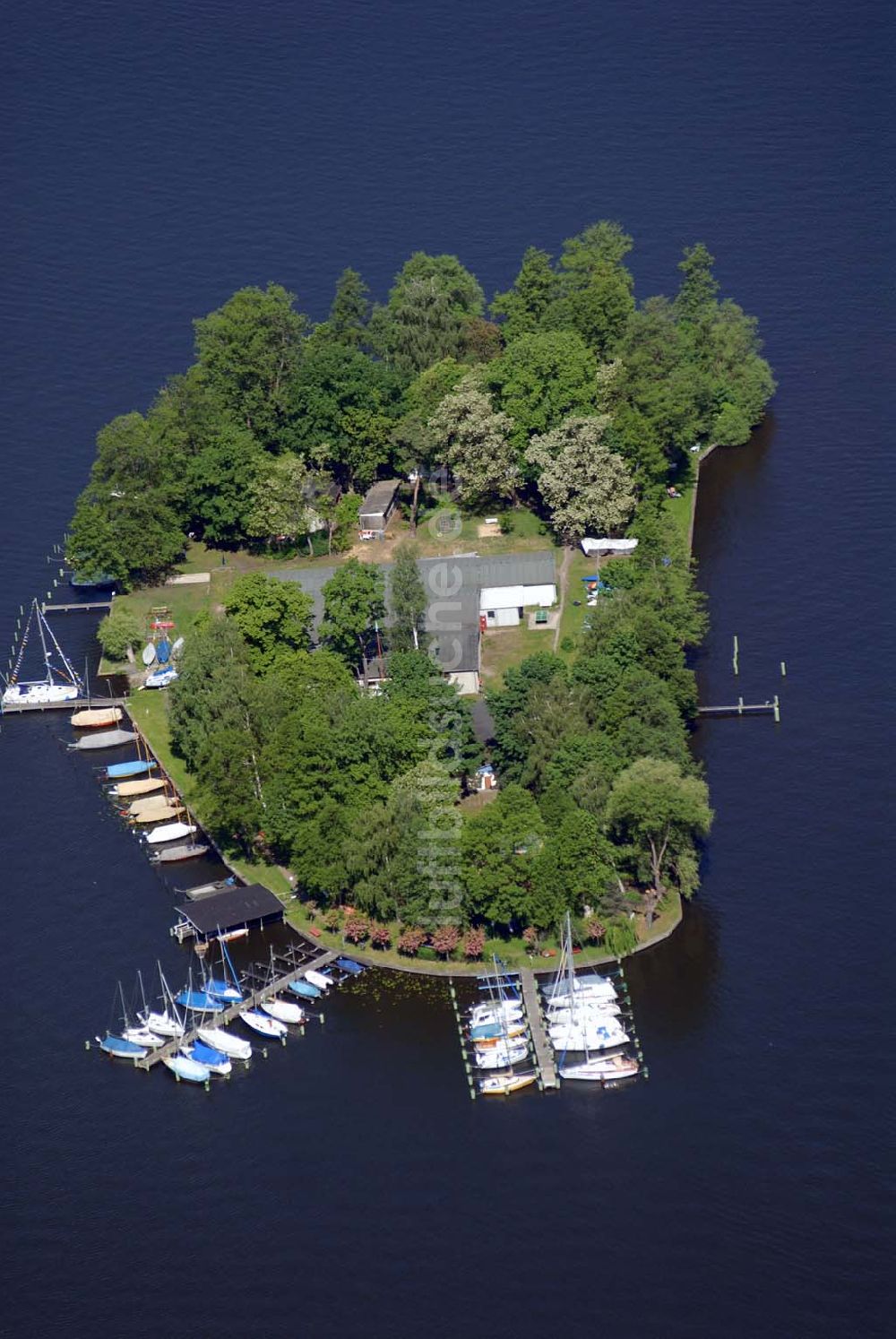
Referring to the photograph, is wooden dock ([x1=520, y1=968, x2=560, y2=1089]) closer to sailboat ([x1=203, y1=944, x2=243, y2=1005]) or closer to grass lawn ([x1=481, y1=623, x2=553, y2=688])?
sailboat ([x1=203, y1=944, x2=243, y2=1005])

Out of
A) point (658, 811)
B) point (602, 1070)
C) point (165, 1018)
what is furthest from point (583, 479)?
point (602, 1070)

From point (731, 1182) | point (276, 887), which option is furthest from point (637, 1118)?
point (276, 887)

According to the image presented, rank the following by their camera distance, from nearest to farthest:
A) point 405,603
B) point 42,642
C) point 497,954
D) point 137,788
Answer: point 497,954, point 137,788, point 405,603, point 42,642

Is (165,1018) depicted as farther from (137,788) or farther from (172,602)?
(172,602)

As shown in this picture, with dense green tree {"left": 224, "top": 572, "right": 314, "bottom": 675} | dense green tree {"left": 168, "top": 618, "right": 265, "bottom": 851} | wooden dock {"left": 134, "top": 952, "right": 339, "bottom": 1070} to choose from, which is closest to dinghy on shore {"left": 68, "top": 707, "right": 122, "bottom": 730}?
dense green tree {"left": 168, "top": 618, "right": 265, "bottom": 851}

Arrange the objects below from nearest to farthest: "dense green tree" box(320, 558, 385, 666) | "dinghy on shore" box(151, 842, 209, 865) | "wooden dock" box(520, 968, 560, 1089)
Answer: "wooden dock" box(520, 968, 560, 1089)
"dinghy on shore" box(151, 842, 209, 865)
"dense green tree" box(320, 558, 385, 666)
